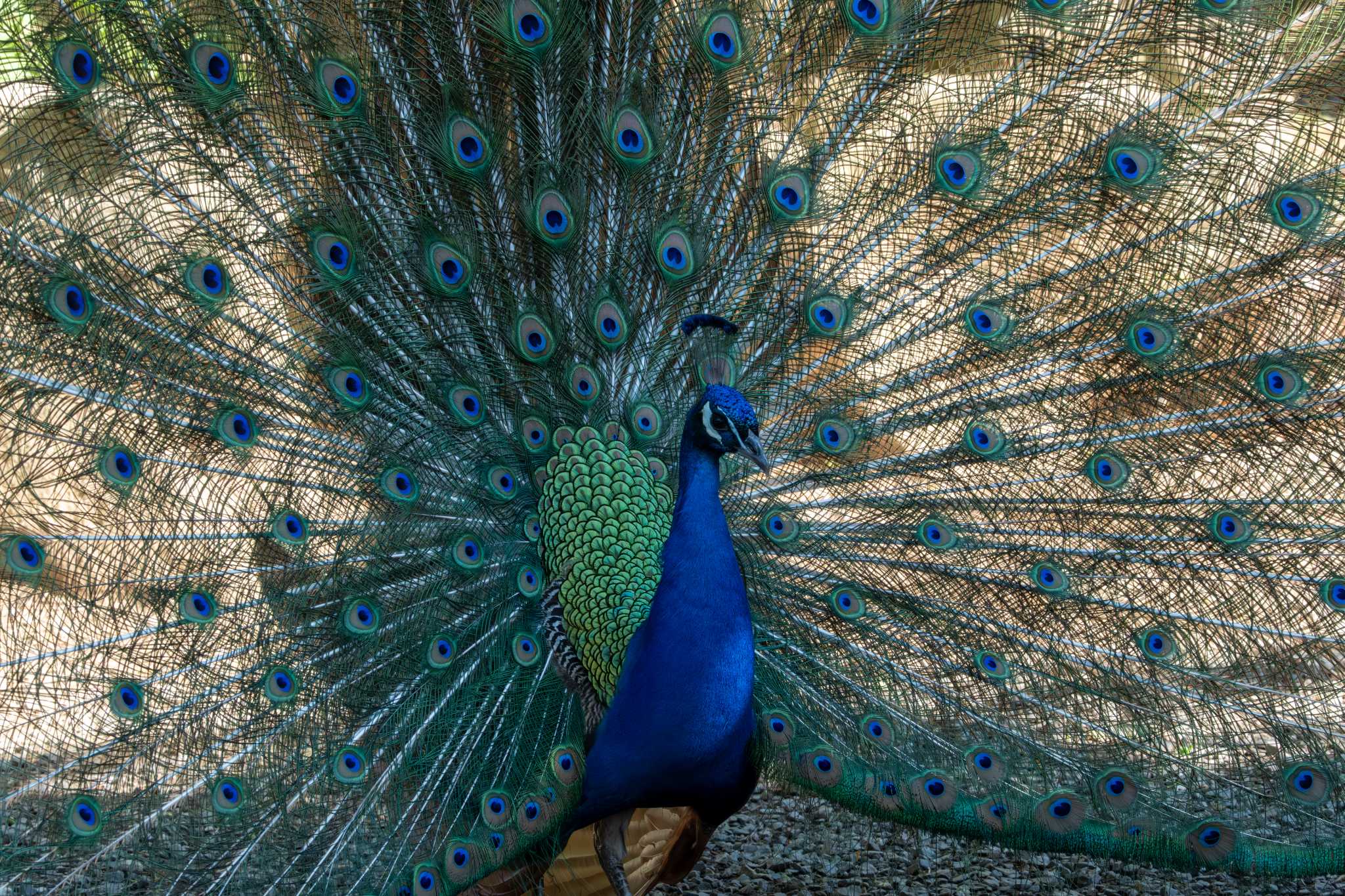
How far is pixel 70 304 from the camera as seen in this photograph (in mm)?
2436

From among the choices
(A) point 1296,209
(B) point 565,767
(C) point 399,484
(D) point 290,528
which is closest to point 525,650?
(B) point 565,767

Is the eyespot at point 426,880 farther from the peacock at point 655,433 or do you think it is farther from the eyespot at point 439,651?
the eyespot at point 439,651

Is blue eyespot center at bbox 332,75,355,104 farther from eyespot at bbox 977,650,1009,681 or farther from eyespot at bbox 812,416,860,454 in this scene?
eyespot at bbox 977,650,1009,681

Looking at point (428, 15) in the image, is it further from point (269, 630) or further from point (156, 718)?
point (156, 718)

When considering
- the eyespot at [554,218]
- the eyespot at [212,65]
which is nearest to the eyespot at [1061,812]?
the eyespot at [554,218]

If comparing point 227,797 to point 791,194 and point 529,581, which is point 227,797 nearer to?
point 529,581

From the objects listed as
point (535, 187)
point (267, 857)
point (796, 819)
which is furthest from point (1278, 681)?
point (267, 857)

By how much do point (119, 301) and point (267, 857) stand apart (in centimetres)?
129

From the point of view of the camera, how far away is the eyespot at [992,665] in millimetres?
2889

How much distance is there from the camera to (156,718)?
261cm

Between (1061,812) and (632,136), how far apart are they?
196cm

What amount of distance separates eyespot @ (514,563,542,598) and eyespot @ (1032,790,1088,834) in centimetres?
136

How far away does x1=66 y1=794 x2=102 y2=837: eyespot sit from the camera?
2537 millimetres

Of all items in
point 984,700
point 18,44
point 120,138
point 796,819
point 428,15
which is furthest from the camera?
point 796,819
